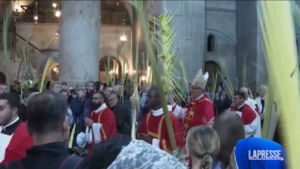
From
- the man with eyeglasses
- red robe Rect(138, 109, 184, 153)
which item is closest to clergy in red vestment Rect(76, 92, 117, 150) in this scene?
red robe Rect(138, 109, 184, 153)

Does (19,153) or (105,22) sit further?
(105,22)

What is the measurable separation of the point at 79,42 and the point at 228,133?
1243 cm

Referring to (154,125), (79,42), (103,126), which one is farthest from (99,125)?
(79,42)

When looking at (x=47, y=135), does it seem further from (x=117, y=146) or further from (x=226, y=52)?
(x=226, y=52)

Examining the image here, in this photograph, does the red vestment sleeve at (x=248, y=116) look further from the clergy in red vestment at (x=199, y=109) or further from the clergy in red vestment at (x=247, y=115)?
the clergy in red vestment at (x=199, y=109)

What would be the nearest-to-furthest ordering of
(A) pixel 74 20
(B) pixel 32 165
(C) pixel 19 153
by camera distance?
(B) pixel 32 165, (C) pixel 19 153, (A) pixel 74 20

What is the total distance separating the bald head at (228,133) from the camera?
2484 mm

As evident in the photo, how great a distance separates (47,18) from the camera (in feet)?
80.0

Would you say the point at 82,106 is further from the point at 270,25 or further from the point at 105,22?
the point at 105,22

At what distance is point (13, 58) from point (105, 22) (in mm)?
5733

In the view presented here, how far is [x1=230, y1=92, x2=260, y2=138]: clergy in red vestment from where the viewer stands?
617 centimetres

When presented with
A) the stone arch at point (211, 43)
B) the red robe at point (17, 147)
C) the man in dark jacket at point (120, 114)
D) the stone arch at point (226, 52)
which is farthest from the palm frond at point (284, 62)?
the stone arch at point (211, 43)

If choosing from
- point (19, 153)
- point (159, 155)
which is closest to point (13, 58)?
point (19, 153)

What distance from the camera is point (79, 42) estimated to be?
1448 cm
